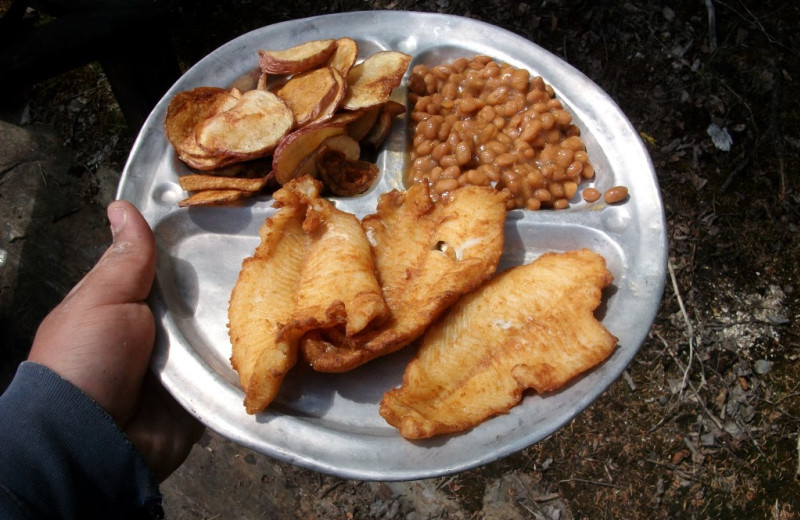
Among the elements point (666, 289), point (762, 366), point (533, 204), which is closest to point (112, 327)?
point (533, 204)

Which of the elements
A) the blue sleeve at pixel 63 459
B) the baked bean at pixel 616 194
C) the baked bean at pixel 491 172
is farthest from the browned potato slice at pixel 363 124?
the blue sleeve at pixel 63 459

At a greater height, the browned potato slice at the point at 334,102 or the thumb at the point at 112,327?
the browned potato slice at the point at 334,102

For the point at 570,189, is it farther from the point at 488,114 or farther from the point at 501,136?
the point at 488,114

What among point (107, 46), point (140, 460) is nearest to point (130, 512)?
point (140, 460)

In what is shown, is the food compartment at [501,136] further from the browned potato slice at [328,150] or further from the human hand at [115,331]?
the human hand at [115,331]

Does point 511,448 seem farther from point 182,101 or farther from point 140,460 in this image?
point 182,101
